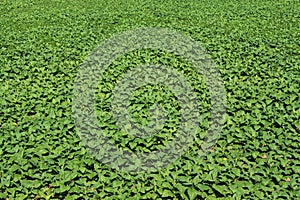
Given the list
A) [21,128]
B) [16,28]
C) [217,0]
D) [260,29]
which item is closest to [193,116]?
[21,128]

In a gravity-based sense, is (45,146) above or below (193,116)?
below

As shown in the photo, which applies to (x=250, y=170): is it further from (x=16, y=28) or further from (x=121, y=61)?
(x=16, y=28)

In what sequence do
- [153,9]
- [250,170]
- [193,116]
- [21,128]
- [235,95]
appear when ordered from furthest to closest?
[153,9], [235,95], [193,116], [21,128], [250,170]

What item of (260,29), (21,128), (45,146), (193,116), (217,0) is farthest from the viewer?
(217,0)

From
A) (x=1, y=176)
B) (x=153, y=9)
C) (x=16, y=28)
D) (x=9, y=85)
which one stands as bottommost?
(x=1, y=176)

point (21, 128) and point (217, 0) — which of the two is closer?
point (21, 128)

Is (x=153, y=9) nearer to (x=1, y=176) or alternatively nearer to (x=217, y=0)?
(x=217, y=0)

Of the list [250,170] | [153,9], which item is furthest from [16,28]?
[250,170]
